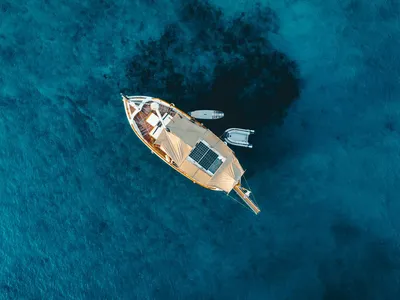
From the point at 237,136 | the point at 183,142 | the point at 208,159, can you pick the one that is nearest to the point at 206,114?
the point at 237,136

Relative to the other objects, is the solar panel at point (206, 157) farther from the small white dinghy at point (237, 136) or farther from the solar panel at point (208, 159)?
the small white dinghy at point (237, 136)

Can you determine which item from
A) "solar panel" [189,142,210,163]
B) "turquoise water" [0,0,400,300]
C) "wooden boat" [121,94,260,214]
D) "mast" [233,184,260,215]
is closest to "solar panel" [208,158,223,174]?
Answer: "wooden boat" [121,94,260,214]

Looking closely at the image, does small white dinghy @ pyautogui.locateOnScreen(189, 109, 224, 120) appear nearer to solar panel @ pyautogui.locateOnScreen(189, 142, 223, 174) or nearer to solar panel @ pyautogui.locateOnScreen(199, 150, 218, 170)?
solar panel @ pyautogui.locateOnScreen(189, 142, 223, 174)

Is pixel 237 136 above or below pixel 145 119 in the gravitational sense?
above

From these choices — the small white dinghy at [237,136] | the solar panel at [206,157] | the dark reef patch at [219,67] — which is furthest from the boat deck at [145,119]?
the small white dinghy at [237,136]

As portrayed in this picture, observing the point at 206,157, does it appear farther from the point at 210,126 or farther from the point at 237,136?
the point at 237,136
